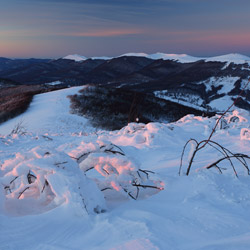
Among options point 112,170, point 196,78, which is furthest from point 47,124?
point 196,78

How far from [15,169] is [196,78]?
6327 inches

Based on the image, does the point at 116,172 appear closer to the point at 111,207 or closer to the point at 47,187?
the point at 111,207

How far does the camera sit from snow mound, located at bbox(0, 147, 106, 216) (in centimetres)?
137

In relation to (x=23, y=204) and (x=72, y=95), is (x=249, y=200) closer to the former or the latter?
(x=23, y=204)

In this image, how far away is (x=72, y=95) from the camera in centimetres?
2984

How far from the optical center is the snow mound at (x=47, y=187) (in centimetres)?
137

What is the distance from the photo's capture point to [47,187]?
1.59m

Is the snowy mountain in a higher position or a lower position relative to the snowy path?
lower

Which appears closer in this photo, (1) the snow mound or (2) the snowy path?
(1) the snow mound

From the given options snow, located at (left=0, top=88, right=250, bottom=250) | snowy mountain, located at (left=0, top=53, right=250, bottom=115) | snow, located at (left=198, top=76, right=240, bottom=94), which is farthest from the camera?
snow, located at (left=198, top=76, right=240, bottom=94)

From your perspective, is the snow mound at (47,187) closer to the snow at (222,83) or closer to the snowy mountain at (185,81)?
the snowy mountain at (185,81)

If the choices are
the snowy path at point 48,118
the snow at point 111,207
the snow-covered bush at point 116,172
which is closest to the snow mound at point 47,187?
the snow at point 111,207

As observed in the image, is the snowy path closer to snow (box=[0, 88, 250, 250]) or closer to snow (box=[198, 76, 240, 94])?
snow (box=[0, 88, 250, 250])

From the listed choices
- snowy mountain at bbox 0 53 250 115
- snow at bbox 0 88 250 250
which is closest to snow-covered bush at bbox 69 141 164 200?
snow at bbox 0 88 250 250
